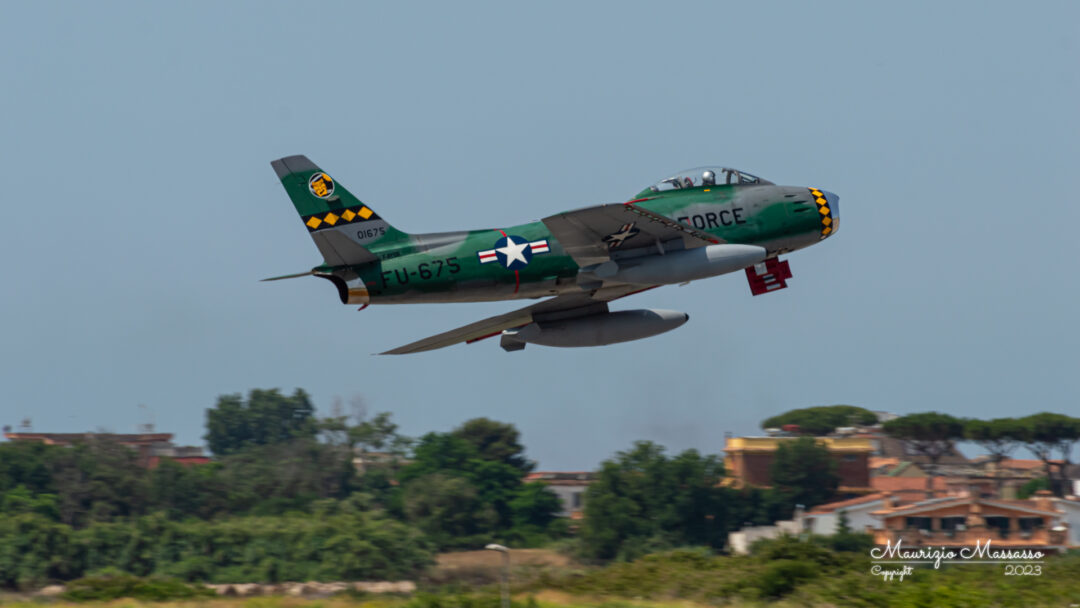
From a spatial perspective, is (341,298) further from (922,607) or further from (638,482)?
(638,482)

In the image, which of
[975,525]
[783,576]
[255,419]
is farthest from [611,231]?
[255,419]

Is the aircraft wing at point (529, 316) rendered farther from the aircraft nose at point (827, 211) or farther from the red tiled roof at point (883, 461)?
the red tiled roof at point (883, 461)

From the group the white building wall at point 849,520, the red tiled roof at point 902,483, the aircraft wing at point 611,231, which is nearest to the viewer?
the aircraft wing at point 611,231

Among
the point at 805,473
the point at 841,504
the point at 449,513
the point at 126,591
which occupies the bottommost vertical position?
the point at 126,591

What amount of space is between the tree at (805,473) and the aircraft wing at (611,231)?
178 ft

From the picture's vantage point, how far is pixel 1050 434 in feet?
305

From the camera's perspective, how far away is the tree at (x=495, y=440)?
315ft

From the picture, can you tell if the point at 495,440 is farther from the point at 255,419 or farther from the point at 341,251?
the point at 341,251

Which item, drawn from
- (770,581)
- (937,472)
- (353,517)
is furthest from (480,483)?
(770,581)

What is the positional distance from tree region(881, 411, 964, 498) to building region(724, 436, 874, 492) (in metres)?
13.5

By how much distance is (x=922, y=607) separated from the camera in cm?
3005

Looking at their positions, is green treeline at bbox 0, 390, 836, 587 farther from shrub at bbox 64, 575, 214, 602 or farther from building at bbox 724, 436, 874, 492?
shrub at bbox 64, 575, 214, 602

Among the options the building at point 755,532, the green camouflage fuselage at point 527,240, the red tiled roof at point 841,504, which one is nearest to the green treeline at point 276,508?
the building at point 755,532

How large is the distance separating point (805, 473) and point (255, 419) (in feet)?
206
